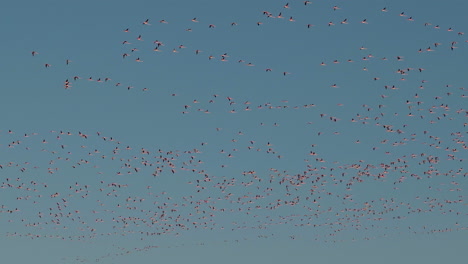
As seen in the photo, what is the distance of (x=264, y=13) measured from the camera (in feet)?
101

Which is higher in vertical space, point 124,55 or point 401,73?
point 124,55

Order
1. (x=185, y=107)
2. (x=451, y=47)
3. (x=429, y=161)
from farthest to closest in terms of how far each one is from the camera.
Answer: (x=429, y=161), (x=185, y=107), (x=451, y=47)

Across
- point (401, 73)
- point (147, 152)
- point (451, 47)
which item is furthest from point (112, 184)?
point (451, 47)

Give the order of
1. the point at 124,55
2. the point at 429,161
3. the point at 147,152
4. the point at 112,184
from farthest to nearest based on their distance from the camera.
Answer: the point at 112,184, the point at 429,161, the point at 147,152, the point at 124,55

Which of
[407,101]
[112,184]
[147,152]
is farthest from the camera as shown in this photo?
[112,184]

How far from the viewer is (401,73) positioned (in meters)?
32.8

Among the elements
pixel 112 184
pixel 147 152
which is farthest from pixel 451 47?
pixel 112 184

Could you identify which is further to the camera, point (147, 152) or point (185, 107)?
point (147, 152)

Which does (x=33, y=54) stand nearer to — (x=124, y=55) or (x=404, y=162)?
(x=124, y=55)

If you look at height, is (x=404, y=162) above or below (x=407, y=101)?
above

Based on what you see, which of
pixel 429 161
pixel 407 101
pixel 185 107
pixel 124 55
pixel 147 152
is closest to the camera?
pixel 407 101

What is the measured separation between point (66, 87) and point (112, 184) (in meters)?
22.7

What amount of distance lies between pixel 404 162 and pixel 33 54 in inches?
1357

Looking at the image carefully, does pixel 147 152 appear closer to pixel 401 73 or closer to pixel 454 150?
pixel 401 73
